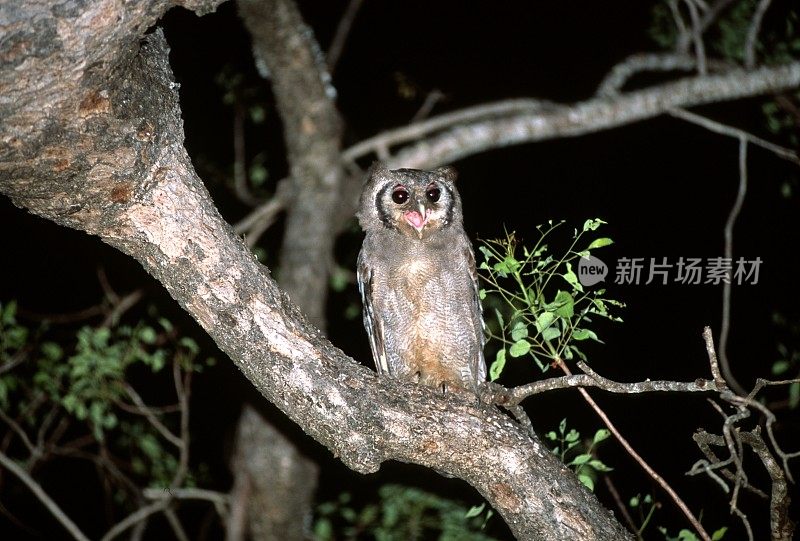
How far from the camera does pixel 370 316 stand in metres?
3.59

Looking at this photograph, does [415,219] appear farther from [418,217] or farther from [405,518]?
[405,518]

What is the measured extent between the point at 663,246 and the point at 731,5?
2.25 meters

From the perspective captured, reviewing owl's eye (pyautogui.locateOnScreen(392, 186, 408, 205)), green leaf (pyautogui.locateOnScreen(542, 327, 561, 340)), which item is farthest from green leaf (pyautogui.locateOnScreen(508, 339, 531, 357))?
owl's eye (pyautogui.locateOnScreen(392, 186, 408, 205))

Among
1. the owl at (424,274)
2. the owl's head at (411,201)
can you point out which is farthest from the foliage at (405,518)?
the owl's head at (411,201)

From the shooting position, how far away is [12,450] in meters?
8.24

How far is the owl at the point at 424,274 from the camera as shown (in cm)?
326

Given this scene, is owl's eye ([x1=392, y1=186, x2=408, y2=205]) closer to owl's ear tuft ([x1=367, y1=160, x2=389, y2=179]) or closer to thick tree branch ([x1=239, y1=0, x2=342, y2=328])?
owl's ear tuft ([x1=367, y1=160, x2=389, y2=179])

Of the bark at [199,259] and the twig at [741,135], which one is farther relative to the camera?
the twig at [741,135]

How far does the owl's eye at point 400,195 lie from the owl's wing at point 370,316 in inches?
15.5

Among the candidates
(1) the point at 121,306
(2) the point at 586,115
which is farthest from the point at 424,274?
(1) the point at 121,306

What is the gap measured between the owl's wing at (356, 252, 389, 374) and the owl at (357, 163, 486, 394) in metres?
0.01

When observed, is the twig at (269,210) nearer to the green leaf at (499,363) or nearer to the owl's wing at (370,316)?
the owl's wing at (370,316)

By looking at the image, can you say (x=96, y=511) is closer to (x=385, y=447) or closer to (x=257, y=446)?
(x=257, y=446)

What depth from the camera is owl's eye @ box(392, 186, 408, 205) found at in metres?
3.23
